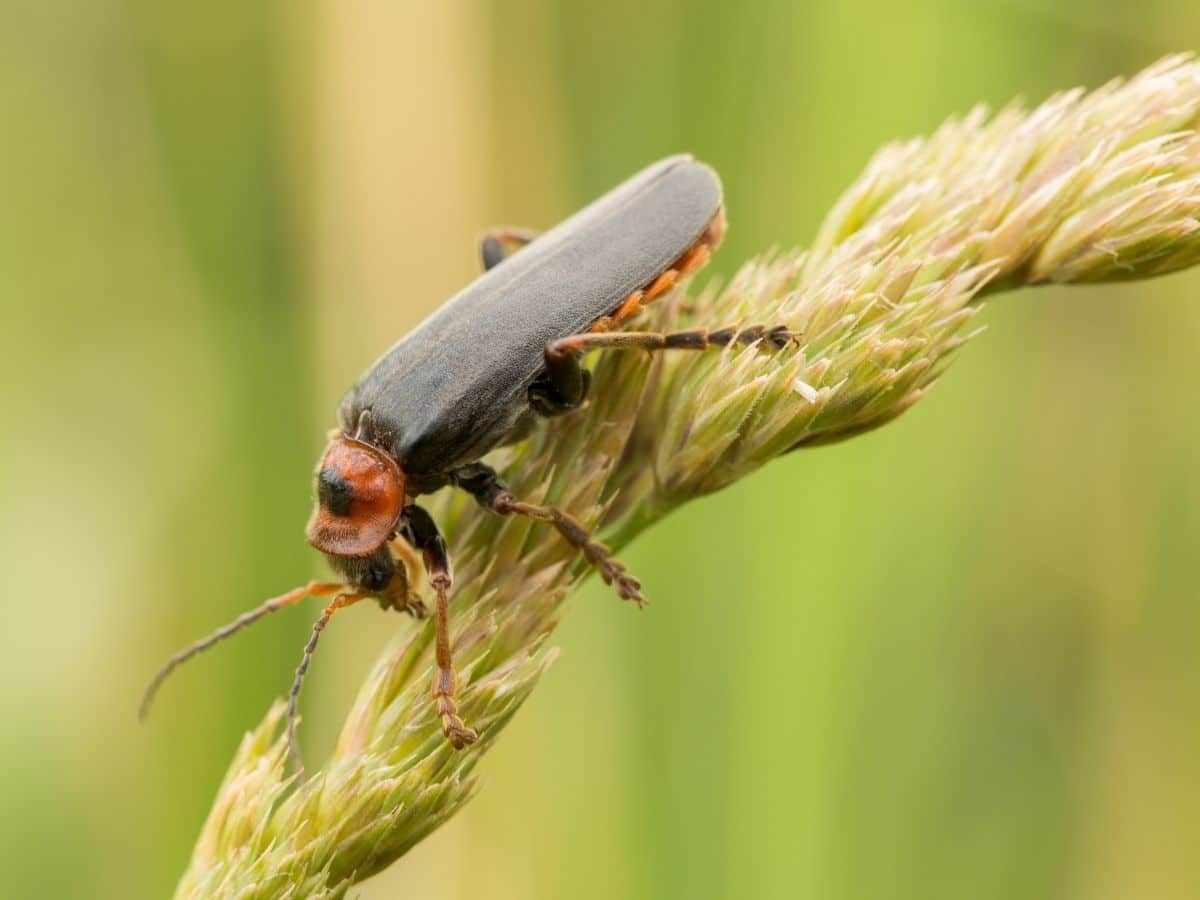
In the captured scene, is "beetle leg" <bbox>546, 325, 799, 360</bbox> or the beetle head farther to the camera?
the beetle head

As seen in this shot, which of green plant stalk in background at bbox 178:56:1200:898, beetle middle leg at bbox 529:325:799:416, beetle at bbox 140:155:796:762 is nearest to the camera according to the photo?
green plant stalk in background at bbox 178:56:1200:898

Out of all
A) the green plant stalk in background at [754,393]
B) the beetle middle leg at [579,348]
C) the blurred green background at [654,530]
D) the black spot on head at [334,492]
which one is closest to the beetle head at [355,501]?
the black spot on head at [334,492]

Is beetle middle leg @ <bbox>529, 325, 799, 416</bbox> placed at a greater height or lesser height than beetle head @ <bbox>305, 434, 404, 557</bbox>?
greater

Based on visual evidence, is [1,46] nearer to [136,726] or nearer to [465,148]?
[465,148]

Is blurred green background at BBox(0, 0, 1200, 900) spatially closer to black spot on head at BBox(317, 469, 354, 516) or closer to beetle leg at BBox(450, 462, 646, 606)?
beetle leg at BBox(450, 462, 646, 606)

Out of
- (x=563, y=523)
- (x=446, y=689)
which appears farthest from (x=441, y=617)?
(x=563, y=523)

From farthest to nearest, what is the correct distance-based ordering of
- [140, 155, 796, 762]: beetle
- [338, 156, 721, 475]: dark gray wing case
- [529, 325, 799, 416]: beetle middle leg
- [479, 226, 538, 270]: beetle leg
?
1. [479, 226, 538, 270]: beetle leg
2. [338, 156, 721, 475]: dark gray wing case
3. [140, 155, 796, 762]: beetle
4. [529, 325, 799, 416]: beetle middle leg

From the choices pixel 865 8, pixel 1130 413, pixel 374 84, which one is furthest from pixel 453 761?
pixel 374 84

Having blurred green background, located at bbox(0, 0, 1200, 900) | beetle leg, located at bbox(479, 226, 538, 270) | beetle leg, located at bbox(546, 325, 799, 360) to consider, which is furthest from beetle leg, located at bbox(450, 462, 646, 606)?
beetle leg, located at bbox(479, 226, 538, 270)

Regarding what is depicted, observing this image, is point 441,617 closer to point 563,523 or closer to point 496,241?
point 563,523
